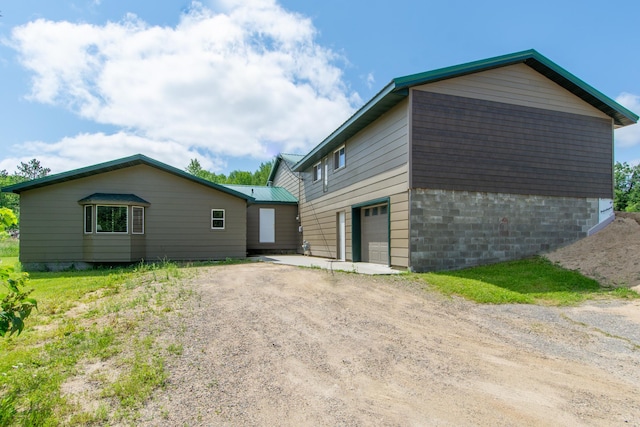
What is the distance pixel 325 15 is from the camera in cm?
1241

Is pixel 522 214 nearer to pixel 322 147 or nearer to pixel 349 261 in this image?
pixel 349 261

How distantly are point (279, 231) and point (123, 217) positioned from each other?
906 centimetres

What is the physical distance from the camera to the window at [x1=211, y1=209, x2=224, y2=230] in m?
16.8

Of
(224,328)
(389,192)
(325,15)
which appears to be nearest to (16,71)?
(224,328)

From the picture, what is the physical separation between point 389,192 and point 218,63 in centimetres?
732

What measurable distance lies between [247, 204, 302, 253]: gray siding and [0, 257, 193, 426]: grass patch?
44.3 feet

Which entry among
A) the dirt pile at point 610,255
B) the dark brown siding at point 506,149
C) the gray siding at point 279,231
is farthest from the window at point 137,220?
the dirt pile at point 610,255

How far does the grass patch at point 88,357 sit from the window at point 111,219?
7060mm

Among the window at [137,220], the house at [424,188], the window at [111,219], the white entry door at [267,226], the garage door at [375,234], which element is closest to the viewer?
the house at [424,188]

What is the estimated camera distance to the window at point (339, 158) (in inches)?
643

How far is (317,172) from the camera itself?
1973 cm

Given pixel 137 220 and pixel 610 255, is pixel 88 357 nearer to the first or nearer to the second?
pixel 137 220

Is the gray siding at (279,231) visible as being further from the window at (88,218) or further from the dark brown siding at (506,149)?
the dark brown siding at (506,149)

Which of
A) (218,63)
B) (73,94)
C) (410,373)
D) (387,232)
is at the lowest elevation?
(410,373)
